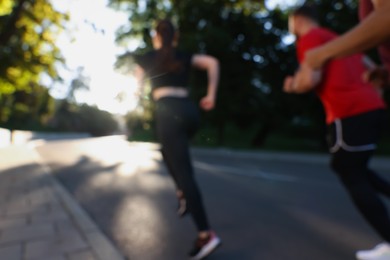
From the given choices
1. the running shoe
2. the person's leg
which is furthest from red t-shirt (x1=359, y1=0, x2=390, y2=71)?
the running shoe

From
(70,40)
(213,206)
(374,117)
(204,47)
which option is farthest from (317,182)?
(204,47)

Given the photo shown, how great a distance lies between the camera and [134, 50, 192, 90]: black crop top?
110 inches

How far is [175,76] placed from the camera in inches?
110

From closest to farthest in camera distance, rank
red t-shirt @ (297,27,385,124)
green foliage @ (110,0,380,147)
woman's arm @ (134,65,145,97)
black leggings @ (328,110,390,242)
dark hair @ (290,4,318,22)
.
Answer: black leggings @ (328,110,390,242)
red t-shirt @ (297,27,385,124)
dark hair @ (290,4,318,22)
woman's arm @ (134,65,145,97)
green foliage @ (110,0,380,147)

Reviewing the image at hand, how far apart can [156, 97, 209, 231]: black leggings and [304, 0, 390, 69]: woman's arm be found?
148 centimetres

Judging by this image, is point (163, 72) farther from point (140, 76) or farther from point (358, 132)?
point (358, 132)

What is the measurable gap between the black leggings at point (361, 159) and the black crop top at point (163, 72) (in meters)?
1.18

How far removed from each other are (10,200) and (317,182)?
538 centimetres

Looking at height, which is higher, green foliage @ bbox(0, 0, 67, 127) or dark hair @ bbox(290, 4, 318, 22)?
green foliage @ bbox(0, 0, 67, 127)

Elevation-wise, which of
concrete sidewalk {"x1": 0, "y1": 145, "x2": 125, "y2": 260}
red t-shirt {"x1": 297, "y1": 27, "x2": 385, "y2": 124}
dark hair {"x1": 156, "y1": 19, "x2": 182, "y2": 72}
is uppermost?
dark hair {"x1": 156, "y1": 19, "x2": 182, "y2": 72}

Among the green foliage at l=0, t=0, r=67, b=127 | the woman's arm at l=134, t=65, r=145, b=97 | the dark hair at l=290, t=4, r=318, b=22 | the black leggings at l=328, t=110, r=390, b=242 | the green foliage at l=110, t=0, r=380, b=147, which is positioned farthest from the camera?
the green foliage at l=110, t=0, r=380, b=147

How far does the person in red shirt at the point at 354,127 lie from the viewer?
2393 mm

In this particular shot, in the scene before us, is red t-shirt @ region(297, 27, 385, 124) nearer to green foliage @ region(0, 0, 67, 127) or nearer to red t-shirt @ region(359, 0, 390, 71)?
red t-shirt @ region(359, 0, 390, 71)

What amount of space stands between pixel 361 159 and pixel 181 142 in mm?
1235
